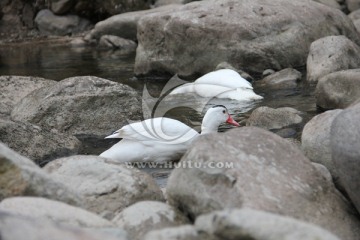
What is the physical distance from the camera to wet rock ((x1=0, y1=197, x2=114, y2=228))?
12.5ft

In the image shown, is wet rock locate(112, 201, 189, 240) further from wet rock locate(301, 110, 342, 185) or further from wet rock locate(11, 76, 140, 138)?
wet rock locate(11, 76, 140, 138)

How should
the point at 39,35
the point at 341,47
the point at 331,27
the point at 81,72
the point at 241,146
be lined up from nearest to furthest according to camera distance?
the point at 241,146
the point at 341,47
the point at 331,27
the point at 81,72
the point at 39,35

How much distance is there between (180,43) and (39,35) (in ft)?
35.0

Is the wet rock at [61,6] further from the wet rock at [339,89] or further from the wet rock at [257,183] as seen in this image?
the wet rock at [257,183]

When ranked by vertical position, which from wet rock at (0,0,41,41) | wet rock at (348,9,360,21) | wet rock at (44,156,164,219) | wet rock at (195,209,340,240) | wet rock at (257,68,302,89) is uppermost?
wet rock at (195,209,340,240)

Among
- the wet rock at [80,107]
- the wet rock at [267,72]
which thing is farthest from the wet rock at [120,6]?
the wet rock at [80,107]

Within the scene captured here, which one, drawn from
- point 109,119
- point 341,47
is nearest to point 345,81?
point 341,47

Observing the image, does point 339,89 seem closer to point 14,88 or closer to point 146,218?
point 14,88

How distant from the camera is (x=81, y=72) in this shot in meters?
13.9

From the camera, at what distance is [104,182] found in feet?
16.6

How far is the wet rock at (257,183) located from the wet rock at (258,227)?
68 centimetres

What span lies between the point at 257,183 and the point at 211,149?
13.9 inches

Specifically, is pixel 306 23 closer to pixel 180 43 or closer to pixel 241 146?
pixel 180 43

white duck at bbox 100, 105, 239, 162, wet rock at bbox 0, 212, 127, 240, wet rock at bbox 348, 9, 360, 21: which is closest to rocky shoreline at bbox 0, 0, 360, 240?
wet rock at bbox 0, 212, 127, 240
